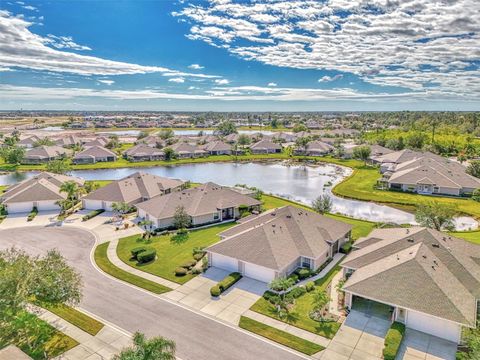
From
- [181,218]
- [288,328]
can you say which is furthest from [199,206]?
[288,328]

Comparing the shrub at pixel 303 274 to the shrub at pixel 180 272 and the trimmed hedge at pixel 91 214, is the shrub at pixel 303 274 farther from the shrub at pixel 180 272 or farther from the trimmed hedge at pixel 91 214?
the trimmed hedge at pixel 91 214

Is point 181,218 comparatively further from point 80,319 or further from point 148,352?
point 148,352

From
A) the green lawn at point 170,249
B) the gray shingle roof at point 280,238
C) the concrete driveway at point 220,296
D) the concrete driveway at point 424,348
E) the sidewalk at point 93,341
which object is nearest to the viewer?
the sidewalk at point 93,341

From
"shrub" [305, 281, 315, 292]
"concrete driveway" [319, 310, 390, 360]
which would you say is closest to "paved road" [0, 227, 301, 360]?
"concrete driveway" [319, 310, 390, 360]

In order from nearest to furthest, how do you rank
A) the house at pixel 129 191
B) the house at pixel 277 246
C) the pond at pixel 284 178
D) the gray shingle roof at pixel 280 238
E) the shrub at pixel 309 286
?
the shrub at pixel 309 286, the house at pixel 277 246, the gray shingle roof at pixel 280 238, the house at pixel 129 191, the pond at pixel 284 178

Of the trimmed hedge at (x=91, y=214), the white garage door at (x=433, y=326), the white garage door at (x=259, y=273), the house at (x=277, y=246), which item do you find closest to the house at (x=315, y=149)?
the house at (x=277, y=246)

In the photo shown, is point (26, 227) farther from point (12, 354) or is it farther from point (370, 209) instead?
point (370, 209)

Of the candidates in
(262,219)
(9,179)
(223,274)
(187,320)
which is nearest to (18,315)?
(187,320)
